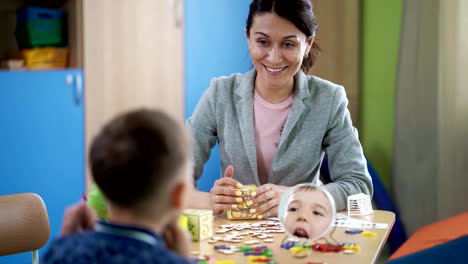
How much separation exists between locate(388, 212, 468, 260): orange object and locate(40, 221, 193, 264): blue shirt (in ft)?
7.94

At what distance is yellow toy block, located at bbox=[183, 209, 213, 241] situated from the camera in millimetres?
1679

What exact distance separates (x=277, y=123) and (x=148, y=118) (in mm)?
1414

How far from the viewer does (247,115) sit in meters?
2.38

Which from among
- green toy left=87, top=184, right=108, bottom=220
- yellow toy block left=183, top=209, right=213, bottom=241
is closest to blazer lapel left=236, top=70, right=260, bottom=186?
yellow toy block left=183, top=209, right=213, bottom=241

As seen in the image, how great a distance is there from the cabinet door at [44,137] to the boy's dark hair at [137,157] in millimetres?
2483

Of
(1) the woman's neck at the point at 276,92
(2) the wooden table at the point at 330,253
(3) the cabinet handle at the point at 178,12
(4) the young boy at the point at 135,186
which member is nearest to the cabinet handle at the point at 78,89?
(3) the cabinet handle at the point at 178,12

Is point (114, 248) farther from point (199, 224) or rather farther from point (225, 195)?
point (225, 195)

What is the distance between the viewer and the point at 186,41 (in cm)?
408

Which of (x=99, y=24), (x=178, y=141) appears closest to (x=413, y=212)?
(x=99, y=24)

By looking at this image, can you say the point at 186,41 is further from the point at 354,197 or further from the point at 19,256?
the point at 354,197

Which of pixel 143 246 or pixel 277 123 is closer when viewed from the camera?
pixel 143 246

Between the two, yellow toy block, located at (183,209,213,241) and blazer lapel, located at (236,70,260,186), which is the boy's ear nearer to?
yellow toy block, located at (183,209,213,241)

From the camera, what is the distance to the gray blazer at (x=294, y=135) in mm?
2287

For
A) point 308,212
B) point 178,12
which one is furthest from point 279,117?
point 178,12
